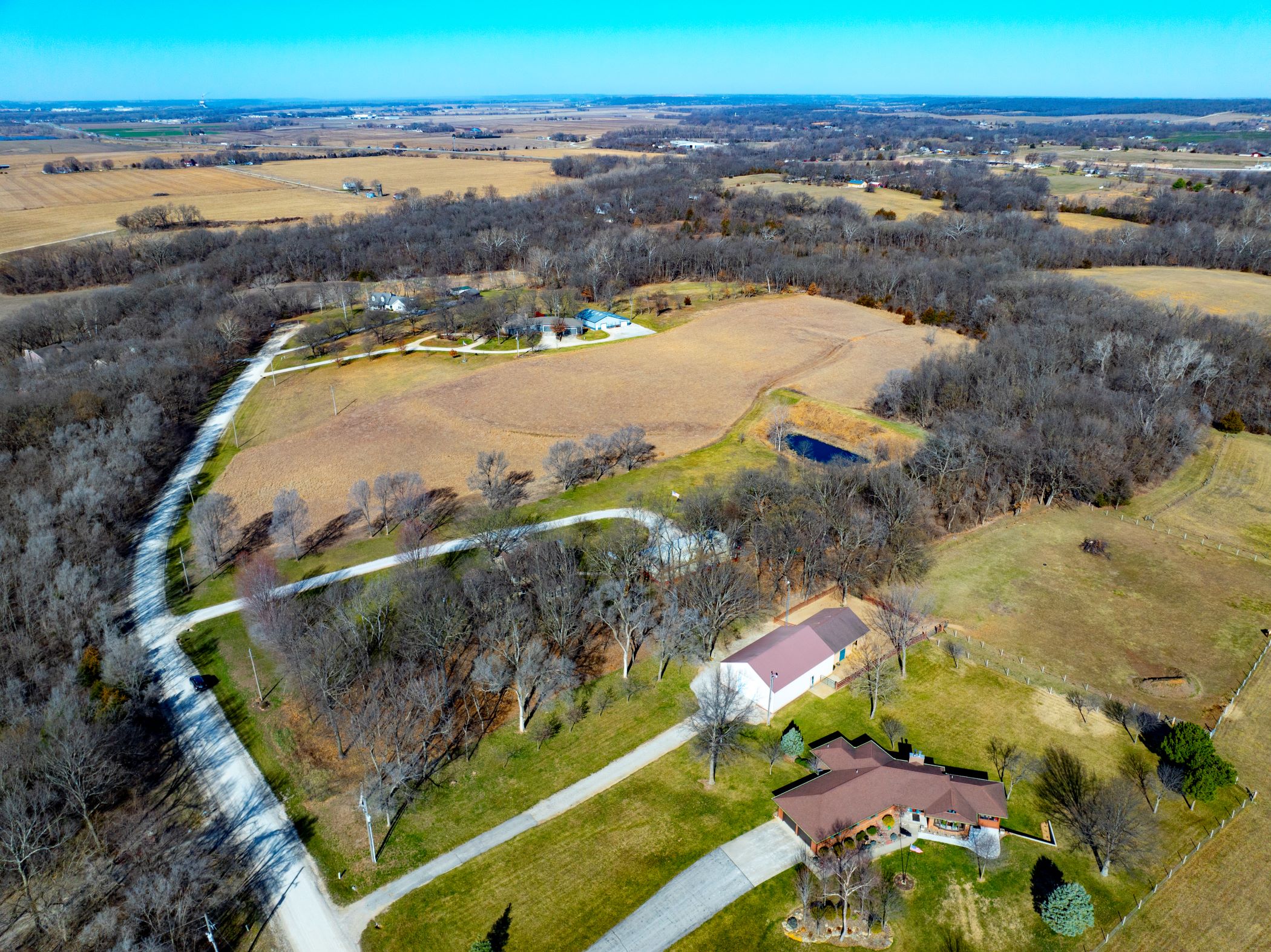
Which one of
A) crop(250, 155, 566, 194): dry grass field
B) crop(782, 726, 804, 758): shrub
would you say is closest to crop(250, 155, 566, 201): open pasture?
crop(250, 155, 566, 194): dry grass field

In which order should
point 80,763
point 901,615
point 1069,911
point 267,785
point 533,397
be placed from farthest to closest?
point 533,397
point 901,615
point 267,785
point 80,763
point 1069,911

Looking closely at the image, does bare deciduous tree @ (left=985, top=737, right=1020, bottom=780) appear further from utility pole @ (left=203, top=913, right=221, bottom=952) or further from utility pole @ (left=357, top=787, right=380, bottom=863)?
utility pole @ (left=203, top=913, right=221, bottom=952)

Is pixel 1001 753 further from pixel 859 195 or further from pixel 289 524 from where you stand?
pixel 859 195

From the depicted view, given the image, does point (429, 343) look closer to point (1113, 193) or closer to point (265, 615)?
point (265, 615)

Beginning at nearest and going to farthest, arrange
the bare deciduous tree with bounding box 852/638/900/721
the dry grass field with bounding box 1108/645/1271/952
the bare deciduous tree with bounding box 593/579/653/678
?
1. the dry grass field with bounding box 1108/645/1271/952
2. the bare deciduous tree with bounding box 852/638/900/721
3. the bare deciduous tree with bounding box 593/579/653/678

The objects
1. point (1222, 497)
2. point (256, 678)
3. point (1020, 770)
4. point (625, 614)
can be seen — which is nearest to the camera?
point (1020, 770)

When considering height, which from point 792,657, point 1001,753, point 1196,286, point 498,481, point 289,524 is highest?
point 1196,286

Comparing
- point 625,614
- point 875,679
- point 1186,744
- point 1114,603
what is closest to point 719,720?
point 625,614
